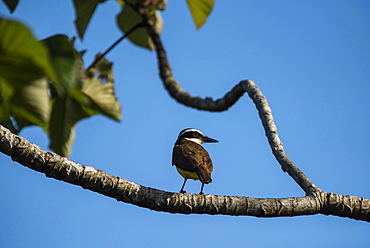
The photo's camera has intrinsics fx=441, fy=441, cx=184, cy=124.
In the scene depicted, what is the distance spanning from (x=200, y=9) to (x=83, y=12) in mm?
679

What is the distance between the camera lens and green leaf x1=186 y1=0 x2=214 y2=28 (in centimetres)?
194

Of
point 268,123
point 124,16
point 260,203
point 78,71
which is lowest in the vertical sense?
point 78,71

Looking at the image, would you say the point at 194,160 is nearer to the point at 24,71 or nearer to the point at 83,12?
the point at 83,12

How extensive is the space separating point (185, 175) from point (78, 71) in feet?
18.7

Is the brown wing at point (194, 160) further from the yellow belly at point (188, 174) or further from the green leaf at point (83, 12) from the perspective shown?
the green leaf at point (83, 12)

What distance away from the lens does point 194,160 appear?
637 cm

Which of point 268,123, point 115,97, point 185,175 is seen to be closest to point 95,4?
point 115,97

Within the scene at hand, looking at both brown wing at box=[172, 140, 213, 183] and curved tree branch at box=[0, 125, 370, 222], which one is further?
brown wing at box=[172, 140, 213, 183]

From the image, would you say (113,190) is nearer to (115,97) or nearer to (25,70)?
(115,97)

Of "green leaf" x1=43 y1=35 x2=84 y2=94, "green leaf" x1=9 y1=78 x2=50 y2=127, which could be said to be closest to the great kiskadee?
"green leaf" x1=43 y1=35 x2=84 y2=94

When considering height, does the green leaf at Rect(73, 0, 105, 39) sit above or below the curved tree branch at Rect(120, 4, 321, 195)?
below

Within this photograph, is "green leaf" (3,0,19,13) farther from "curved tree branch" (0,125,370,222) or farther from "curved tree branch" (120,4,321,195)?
"curved tree branch" (0,125,370,222)

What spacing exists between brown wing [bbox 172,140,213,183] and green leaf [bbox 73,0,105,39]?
3.86 m

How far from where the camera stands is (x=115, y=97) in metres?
1.68
